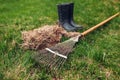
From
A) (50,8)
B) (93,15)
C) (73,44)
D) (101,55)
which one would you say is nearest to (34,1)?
(50,8)

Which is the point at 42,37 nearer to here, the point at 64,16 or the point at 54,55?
the point at 54,55

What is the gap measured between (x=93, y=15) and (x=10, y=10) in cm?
216

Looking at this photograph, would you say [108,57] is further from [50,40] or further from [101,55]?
[50,40]

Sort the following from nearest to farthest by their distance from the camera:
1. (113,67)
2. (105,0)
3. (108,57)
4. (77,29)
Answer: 1. (113,67)
2. (108,57)
3. (77,29)
4. (105,0)

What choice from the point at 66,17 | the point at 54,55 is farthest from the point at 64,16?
the point at 54,55

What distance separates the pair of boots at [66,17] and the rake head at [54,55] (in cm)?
94

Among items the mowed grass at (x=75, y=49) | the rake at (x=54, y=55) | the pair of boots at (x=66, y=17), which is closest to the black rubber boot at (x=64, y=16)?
the pair of boots at (x=66, y=17)

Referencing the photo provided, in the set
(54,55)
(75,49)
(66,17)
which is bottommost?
(75,49)

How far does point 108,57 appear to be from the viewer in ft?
13.2

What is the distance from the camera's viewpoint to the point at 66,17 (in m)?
5.06

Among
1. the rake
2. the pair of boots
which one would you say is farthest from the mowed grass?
the pair of boots

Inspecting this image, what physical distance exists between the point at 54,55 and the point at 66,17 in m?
1.57

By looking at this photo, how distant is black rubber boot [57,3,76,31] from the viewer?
192 inches

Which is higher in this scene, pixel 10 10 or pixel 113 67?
pixel 10 10
